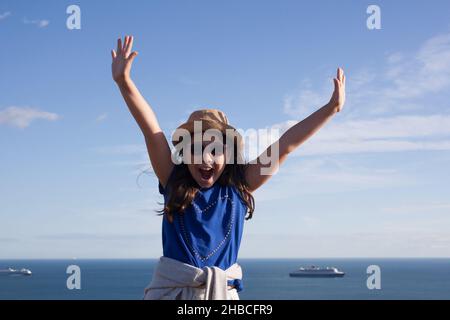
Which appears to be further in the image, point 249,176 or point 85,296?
point 85,296

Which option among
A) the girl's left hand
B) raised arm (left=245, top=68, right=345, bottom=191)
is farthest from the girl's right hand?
the girl's left hand

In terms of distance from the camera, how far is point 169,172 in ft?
12.4

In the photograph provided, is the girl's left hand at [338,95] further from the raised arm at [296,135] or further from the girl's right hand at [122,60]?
the girl's right hand at [122,60]

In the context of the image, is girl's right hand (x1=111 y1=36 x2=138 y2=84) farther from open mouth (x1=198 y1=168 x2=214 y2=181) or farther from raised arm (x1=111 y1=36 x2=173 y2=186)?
open mouth (x1=198 y1=168 x2=214 y2=181)

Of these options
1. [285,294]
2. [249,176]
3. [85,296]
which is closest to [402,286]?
[285,294]

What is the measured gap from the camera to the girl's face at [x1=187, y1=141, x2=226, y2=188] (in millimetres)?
3697

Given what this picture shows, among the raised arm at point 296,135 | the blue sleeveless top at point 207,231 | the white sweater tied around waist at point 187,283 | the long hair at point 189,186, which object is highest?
the raised arm at point 296,135

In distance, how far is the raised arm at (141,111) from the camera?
139 inches

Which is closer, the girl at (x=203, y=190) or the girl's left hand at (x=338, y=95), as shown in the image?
the girl at (x=203, y=190)

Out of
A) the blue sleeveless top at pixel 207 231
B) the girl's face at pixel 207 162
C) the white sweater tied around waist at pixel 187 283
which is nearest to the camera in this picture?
the white sweater tied around waist at pixel 187 283

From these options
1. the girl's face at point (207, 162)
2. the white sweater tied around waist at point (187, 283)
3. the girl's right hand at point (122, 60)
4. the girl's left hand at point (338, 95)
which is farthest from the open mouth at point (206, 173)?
the girl's left hand at point (338, 95)
